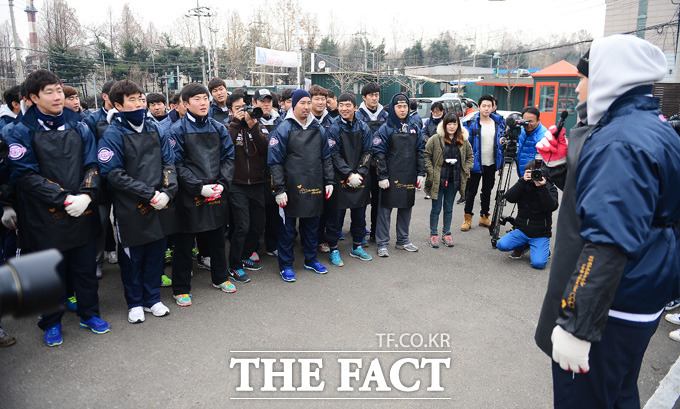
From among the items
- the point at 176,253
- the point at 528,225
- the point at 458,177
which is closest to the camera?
the point at 176,253

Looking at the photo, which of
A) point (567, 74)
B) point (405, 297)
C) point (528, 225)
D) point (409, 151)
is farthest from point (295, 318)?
point (567, 74)

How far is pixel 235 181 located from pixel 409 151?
242 cm

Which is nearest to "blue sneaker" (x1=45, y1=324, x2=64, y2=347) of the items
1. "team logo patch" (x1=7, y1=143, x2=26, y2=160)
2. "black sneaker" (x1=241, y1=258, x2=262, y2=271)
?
"team logo patch" (x1=7, y1=143, x2=26, y2=160)

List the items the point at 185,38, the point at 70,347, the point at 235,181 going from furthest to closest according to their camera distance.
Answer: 1. the point at 185,38
2. the point at 235,181
3. the point at 70,347

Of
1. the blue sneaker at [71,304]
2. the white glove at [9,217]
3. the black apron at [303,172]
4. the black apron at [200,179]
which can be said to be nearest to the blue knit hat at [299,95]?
the black apron at [303,172]

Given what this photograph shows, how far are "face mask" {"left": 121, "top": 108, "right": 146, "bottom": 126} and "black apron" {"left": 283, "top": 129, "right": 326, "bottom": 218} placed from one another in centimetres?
168

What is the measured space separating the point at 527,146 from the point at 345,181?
297 centimetres

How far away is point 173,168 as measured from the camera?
14.5 ft

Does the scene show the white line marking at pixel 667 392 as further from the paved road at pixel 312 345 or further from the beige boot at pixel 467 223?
the beige boot at pixel 467 223

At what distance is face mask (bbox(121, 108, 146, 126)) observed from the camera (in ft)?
13.6

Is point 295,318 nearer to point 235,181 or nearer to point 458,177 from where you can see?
point 235,181

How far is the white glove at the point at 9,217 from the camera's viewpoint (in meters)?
4.18

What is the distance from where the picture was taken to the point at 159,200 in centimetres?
420

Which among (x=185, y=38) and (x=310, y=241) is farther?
(x=185, y=38)
